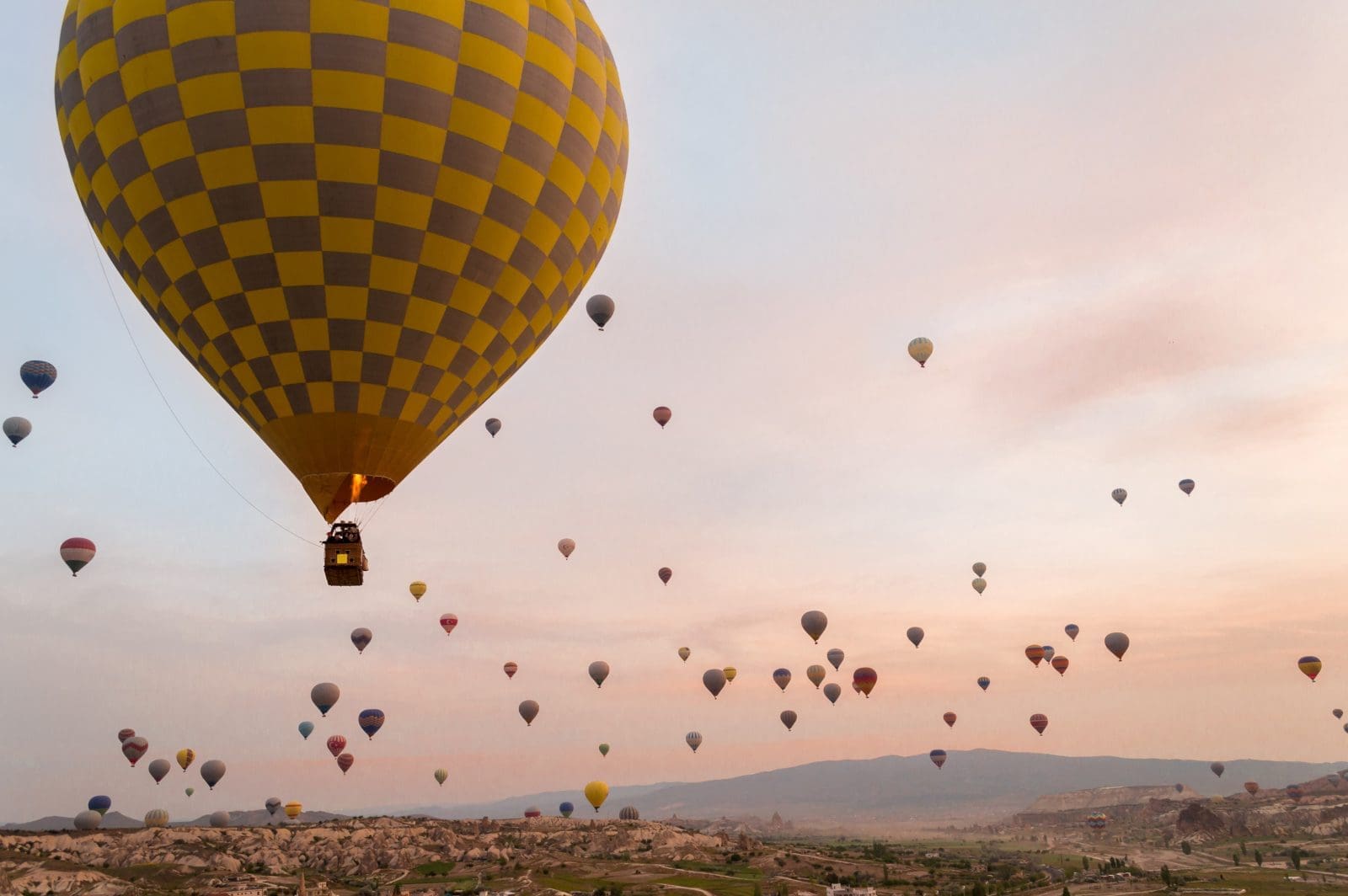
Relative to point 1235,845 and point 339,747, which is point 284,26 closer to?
point 339,747

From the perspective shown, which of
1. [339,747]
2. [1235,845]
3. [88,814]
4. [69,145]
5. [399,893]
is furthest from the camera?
[1235,845]

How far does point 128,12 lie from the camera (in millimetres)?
17719

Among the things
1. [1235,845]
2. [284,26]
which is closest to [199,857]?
[284,26]

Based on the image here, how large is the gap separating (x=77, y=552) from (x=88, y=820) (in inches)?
2244

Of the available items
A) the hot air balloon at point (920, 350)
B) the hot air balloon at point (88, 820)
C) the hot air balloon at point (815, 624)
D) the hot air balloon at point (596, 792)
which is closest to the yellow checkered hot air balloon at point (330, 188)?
the hot air balloon at point (920, 350)

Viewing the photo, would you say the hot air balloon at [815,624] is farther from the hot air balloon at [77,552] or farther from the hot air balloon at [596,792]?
the hot air balloon at [77,552]

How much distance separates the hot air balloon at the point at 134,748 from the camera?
235 ft

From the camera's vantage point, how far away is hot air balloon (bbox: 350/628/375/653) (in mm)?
57094

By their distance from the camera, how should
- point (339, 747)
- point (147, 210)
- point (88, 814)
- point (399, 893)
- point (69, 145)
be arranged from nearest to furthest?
1. point (147, 210)
2. point (69, 145)
3. point (399, 893)
4. point (339, 747)
5. point (88, 814)

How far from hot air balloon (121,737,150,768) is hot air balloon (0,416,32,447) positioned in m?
34.2

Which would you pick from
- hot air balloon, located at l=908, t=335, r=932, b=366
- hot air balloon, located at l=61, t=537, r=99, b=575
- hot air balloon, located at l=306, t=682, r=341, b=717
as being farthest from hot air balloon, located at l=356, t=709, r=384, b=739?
hot air balloon, located at l=908, t=335, r=932, b=366

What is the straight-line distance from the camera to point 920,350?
5528 cm

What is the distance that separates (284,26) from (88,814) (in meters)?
93.7

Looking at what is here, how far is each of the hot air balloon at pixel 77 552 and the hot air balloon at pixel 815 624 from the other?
148ft
